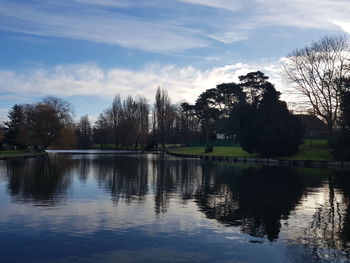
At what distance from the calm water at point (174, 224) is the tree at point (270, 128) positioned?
28.2m

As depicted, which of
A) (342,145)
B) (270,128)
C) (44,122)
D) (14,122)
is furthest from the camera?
(14,122)

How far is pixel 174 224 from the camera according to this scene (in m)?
12.7

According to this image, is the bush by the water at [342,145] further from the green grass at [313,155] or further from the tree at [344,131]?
the green grass at [313,155]

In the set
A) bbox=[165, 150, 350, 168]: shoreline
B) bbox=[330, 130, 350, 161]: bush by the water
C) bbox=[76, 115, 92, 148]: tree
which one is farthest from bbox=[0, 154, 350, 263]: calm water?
bbox=[76, 115, 92, 148]: tree

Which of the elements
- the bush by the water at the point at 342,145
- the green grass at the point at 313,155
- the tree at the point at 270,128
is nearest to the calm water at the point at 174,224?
the bush by the water at the point at 342,145

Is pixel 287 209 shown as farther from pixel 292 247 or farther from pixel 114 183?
pixel 114 183

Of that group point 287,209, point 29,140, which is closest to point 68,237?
point 287,209

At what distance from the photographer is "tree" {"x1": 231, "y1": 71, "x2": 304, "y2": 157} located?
49378 millimetres

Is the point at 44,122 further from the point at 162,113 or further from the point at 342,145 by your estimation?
the point at 342,145

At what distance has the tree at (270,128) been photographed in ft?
162

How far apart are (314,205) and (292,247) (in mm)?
7045

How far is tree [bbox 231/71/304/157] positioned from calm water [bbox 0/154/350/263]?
92.5ft

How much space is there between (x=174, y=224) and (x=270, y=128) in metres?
38.7

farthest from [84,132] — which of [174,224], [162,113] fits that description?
[174,224]
